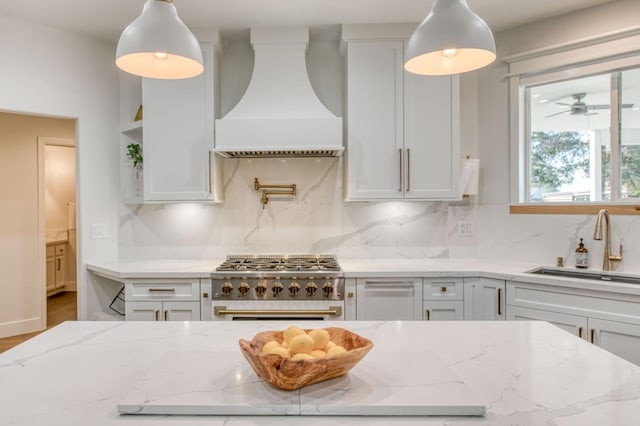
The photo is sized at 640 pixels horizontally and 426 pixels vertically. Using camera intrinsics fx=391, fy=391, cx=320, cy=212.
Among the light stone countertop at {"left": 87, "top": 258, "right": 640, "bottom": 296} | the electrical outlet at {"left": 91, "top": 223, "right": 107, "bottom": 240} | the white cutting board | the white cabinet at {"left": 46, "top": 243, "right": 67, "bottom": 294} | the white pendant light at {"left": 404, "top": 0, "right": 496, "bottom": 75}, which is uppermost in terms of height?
the white pendant light at {"left": 404, "top": 0, "right": 496, "bottom": 75}

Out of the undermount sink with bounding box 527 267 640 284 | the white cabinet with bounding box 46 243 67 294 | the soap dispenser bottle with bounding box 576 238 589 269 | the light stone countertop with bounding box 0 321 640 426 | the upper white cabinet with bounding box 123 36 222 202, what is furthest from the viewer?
the white cabinet with bounding box 46 243 67 294

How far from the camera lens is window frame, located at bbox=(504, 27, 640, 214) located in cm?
252

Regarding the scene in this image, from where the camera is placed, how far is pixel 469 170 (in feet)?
9.82

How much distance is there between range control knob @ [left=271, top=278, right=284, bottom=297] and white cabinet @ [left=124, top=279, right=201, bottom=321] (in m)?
0.50

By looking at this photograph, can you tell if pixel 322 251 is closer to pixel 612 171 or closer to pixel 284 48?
pixel 284 48

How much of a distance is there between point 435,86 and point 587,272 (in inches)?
63.6

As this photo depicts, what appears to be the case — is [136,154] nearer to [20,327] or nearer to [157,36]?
[157,36]

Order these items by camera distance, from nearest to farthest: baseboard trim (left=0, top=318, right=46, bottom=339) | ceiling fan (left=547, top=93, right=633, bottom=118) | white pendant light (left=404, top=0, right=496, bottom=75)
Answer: white pendant light (left=404, top=0, right=496, bottom=75)
ceiling fan (left=547, top=93, right=633, bottom=118)
baseboard trim (left=0, top=318, right=46, bottom=339)

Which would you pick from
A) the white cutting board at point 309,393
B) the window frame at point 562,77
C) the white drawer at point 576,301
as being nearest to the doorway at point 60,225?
the white cutting board at point 309,393

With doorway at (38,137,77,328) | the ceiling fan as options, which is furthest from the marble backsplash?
doorway at (38,137,77,328)

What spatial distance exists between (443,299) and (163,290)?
6.11 feet

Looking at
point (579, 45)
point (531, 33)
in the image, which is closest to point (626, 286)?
point (579, 45)

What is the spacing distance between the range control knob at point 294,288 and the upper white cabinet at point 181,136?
2.93ft

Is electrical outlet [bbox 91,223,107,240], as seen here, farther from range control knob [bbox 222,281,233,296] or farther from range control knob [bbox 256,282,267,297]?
range control knob [bbox 256,282,267,297]
